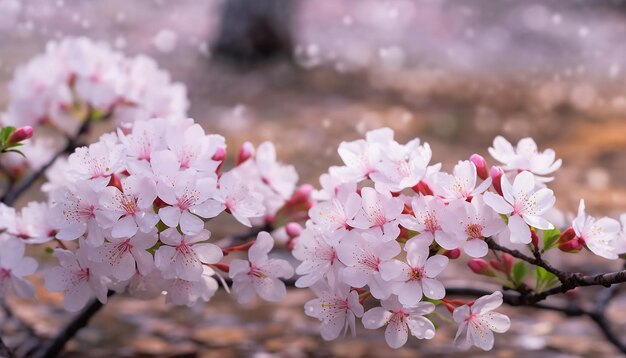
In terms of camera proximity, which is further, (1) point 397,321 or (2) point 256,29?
(2) point 256,29

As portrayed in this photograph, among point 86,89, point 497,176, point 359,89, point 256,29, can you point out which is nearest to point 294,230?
point 497,176

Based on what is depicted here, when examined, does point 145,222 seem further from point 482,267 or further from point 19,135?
point 482,267

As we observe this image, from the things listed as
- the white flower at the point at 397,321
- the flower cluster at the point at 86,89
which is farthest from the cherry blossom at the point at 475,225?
the flower cluster at the point at 86,89

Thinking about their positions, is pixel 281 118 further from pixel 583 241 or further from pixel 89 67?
pixel 583 241

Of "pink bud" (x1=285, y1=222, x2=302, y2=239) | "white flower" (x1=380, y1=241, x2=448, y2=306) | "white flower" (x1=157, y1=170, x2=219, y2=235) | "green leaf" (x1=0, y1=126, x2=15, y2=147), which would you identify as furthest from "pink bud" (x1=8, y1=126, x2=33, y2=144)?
"white flower" (x1=380, y1=241, x2=448, y2=306)

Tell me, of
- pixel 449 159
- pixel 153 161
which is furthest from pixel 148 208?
pixel 449 159

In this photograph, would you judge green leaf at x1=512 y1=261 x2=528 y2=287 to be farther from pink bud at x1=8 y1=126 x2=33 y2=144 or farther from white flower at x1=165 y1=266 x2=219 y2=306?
pink bud at x1=8 y1=126 x2=33 y2=144
